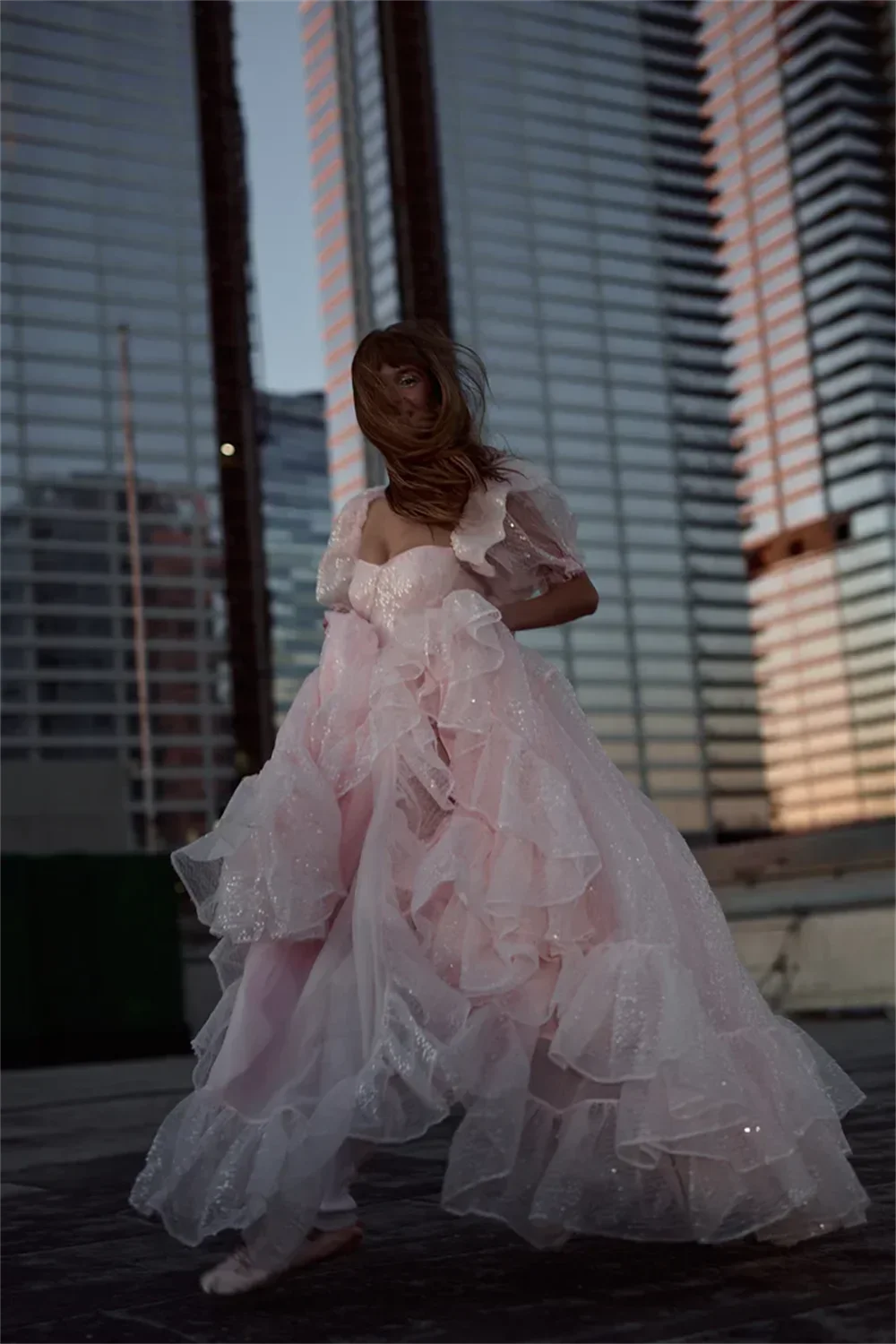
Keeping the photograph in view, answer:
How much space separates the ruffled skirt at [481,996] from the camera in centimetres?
173

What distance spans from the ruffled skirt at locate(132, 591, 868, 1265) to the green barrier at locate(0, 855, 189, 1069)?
6.02m

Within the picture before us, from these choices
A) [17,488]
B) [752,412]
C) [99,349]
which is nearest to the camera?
[752,412]

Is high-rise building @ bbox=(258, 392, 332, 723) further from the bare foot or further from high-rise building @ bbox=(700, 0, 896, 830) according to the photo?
the bare foot

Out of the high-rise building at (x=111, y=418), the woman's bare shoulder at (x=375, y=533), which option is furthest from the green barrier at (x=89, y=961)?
the high-rise building at (x=111, y=418)

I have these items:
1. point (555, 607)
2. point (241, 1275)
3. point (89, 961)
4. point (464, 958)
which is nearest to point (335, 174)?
point (89, 961)

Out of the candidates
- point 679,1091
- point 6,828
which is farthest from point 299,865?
point 6,828

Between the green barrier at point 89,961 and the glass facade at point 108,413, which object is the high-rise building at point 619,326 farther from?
the green barrier at point 89,961

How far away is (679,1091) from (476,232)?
66.3 m

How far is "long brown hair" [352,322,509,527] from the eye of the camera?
2.13 meters

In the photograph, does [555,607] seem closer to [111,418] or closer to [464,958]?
[464,958]

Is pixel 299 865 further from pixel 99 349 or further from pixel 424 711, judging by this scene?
pixel 99 349

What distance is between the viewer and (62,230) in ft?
196

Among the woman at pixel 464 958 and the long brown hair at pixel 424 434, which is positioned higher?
the long brown hair at pixel 424 434

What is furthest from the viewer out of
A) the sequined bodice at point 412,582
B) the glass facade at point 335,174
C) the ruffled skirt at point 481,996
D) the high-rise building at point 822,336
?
the glass facade at point 335,174
